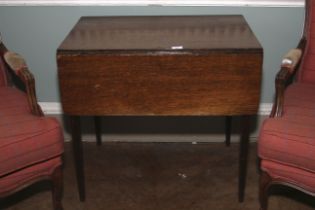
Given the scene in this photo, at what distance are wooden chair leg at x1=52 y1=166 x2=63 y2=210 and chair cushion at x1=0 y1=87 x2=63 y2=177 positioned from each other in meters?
0.09

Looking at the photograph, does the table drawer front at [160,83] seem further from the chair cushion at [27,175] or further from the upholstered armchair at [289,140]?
the chair cushion at [27,175]

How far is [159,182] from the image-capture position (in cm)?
204

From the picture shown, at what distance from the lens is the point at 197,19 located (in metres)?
1.96

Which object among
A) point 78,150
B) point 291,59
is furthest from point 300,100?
point 78,150

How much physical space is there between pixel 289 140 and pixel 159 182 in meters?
0.74

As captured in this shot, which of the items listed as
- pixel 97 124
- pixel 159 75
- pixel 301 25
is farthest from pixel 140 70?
pixel 301 25

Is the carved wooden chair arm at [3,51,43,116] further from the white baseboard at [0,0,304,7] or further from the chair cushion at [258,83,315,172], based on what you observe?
the chair cushion at [258,83,315,172]

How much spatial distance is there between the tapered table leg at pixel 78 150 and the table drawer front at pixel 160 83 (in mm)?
98

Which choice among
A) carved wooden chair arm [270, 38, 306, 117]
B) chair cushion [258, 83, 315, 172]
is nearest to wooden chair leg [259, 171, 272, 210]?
chair cushion [258, 83, 315, 172]

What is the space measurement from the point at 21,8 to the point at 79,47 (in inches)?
26.6

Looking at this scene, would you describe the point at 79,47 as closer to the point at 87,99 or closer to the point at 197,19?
the point at 87,99

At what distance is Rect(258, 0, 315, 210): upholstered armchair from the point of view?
1500 millimetres

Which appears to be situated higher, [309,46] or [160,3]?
[160,3]

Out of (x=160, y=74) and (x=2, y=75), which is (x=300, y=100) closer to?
(x=160, y=74)
